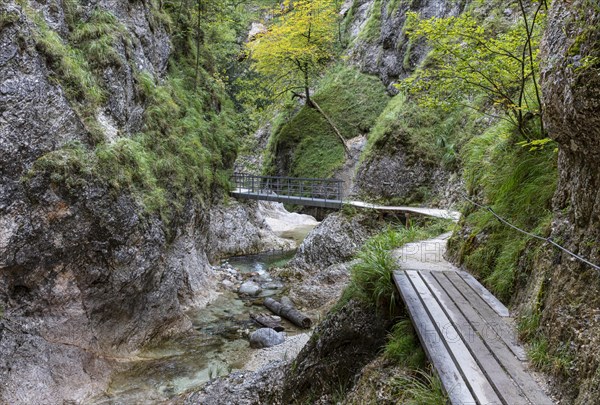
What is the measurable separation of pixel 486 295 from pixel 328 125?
17762 millimetres

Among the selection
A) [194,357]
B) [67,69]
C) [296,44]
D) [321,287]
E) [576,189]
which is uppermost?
[296,44]

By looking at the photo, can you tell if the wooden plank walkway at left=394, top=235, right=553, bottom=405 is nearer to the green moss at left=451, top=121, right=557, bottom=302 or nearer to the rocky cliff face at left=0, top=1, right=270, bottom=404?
the green moss at left=451, top=121, right=557, bottom=302

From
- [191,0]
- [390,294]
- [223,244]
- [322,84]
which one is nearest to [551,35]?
[390,294]

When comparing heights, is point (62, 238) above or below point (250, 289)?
above

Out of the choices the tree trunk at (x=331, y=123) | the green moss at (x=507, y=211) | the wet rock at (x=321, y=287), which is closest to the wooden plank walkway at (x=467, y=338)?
the green moss at (x=507, y=211)

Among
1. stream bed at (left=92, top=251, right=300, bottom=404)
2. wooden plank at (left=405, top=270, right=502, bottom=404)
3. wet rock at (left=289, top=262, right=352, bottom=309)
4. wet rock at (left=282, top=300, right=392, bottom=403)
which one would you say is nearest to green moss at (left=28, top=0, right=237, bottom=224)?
stream bed at (left=92, top=251, right=300, bottom=404)

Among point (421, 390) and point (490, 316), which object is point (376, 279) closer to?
point (490, 316)

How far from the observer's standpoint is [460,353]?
305cm

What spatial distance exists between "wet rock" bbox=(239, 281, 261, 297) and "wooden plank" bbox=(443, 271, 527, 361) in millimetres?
9588

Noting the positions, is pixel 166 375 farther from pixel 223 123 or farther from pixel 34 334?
pixel 223 123

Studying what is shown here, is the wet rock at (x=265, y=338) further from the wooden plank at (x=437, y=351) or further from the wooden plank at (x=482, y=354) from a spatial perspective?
the wooden plank at (x=482, y=354)

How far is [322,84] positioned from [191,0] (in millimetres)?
8957

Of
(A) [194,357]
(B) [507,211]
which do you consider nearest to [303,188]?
(A) [194,357]

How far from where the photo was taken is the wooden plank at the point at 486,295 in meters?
3.87
